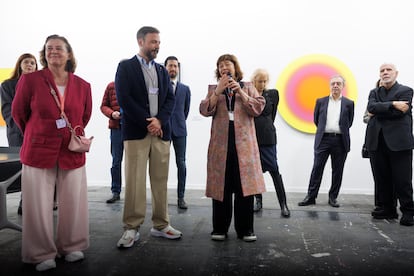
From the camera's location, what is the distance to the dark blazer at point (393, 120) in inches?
117

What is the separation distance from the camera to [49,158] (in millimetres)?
1942

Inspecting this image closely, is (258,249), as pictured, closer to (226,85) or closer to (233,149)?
(233,149)

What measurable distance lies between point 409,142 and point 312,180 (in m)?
1.08

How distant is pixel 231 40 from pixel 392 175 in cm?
261

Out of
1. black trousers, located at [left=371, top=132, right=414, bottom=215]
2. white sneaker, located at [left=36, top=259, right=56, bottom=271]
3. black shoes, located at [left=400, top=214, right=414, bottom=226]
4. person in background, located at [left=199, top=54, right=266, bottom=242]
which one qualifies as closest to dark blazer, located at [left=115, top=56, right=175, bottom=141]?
person in background, located at [left=199, top=54, right=266, bottom=242]

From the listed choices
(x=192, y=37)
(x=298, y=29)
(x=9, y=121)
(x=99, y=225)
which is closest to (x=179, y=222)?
(x=99, y=225)

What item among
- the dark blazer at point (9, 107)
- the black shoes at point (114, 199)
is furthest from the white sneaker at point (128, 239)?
the dark blazer at point (9, 107)

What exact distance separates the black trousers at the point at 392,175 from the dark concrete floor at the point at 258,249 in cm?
21

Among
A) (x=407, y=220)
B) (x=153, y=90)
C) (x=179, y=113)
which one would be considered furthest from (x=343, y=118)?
(x=153, y=90)

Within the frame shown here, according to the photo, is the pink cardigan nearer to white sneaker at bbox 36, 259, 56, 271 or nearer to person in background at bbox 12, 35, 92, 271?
person in background at bbox 12, 35, 92, 271

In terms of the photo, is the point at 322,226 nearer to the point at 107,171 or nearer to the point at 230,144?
the point at 230,144

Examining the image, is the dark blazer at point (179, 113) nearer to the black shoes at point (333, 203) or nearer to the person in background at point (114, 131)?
the person in background at point (114, 131)

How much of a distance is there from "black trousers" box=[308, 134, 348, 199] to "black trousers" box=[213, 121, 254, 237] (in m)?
1.53

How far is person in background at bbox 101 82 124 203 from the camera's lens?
139 inches
